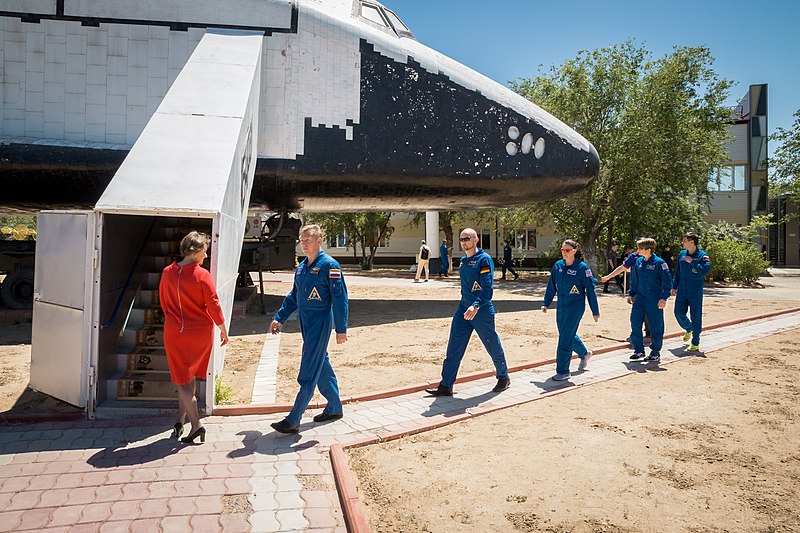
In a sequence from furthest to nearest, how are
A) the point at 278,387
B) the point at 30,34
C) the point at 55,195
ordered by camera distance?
1. the point at 55,195
2. the point at 30,34
3. the point at 278,387

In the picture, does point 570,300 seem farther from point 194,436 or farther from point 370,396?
point 194,436

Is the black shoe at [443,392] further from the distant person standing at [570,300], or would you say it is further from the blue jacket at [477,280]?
the distant person standing at [570,300]

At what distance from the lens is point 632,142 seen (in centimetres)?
1895

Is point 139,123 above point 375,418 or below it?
above

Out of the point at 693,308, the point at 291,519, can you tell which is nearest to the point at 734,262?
the point at 693,308

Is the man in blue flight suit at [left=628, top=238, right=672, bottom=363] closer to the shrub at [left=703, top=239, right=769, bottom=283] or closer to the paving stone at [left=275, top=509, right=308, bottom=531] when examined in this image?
the paving stone at [left=275, top=509, right=308, bottom=531]

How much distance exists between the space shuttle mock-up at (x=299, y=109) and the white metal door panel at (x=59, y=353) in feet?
14.6

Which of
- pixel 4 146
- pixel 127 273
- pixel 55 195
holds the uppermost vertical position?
pixel 4 146

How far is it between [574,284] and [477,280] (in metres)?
1.54

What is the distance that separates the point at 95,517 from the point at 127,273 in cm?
371

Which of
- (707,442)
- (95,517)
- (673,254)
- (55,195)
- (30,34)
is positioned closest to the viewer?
(95,517)

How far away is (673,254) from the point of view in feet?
76.0

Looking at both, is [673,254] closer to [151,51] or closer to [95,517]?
[151,51]

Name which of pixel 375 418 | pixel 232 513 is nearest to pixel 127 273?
pixel 375 418
